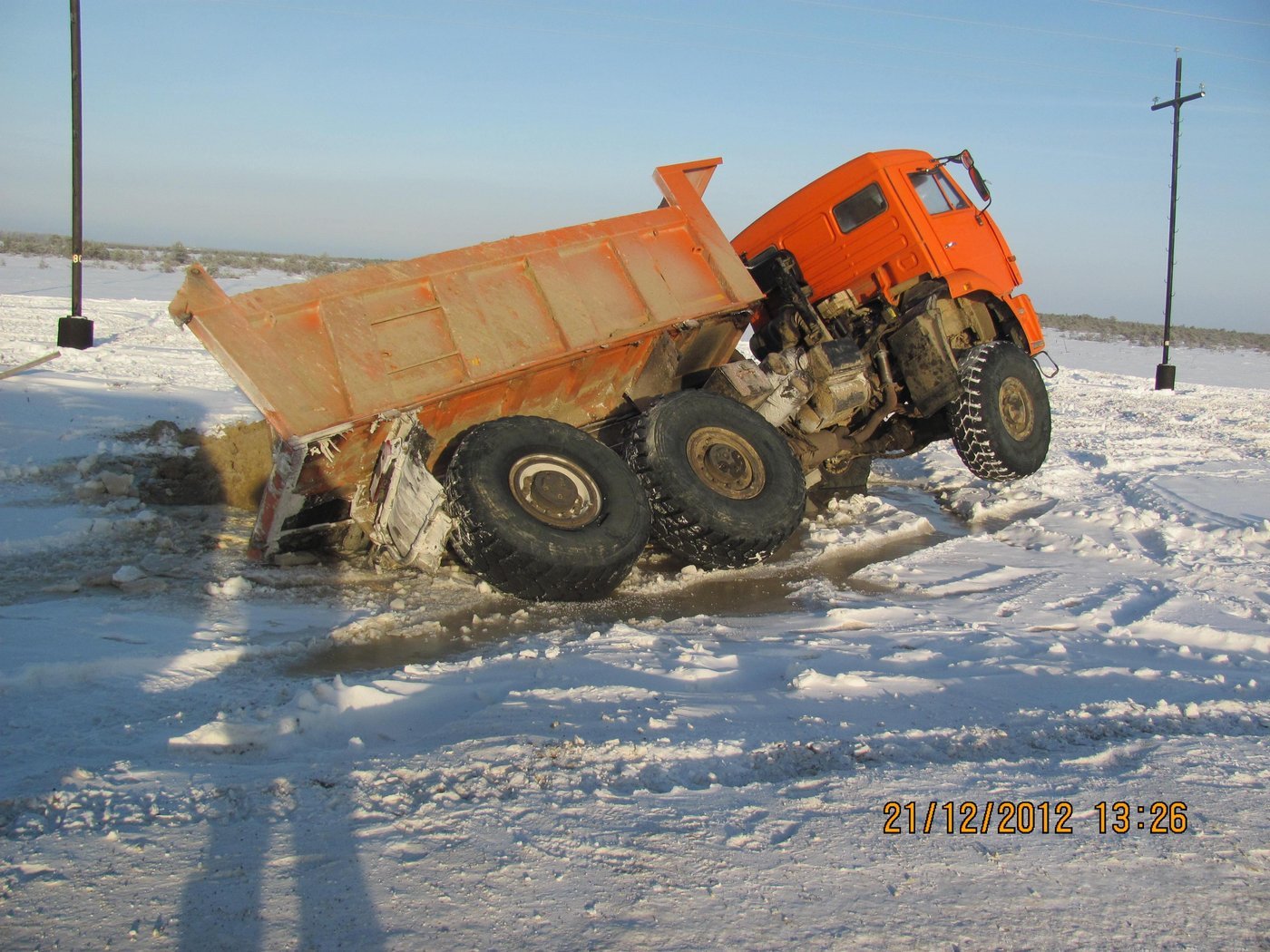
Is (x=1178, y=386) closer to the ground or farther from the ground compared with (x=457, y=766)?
farther from the ground

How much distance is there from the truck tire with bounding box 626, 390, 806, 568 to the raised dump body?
0.73 meters

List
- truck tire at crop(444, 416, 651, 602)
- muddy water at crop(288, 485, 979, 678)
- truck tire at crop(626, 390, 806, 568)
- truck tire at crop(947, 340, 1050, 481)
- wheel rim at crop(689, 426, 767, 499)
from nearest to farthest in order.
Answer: muddy water at crop(288, 485, 979, 678) → truck tire at crop(444, 416, 651, 602) → truck tire at crop(626, 390, 806, 568) → wheel rim at crop(689, 426, 767, 499) → truck tire at crop(947, 340, 1050, 481)

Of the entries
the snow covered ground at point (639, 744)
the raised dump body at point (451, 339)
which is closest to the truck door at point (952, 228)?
the raised dump body at point (451, 339)

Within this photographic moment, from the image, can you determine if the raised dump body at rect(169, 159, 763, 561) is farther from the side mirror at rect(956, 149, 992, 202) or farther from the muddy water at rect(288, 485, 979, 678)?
the side mirror at rect(956, 149, 992, 202)

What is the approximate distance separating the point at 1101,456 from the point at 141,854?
34.7 feet

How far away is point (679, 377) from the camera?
8.05 m

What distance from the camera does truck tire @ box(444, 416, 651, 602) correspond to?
5652mm

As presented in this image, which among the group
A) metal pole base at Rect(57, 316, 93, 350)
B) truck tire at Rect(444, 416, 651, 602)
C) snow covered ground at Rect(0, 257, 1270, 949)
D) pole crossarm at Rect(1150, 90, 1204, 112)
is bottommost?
snow covered ground at Rect(0, 257, 1270, 949)

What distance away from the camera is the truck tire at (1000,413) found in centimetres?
802

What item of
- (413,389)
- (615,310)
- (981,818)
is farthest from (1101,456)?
(981,818)

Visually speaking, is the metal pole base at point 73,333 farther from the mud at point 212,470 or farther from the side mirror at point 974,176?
the side mirror at point 974,176

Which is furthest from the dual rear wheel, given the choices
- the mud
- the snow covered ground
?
the mud

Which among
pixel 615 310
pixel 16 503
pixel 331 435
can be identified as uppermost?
pixel 615 310

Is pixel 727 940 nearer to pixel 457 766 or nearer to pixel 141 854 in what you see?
pixel 457 766
